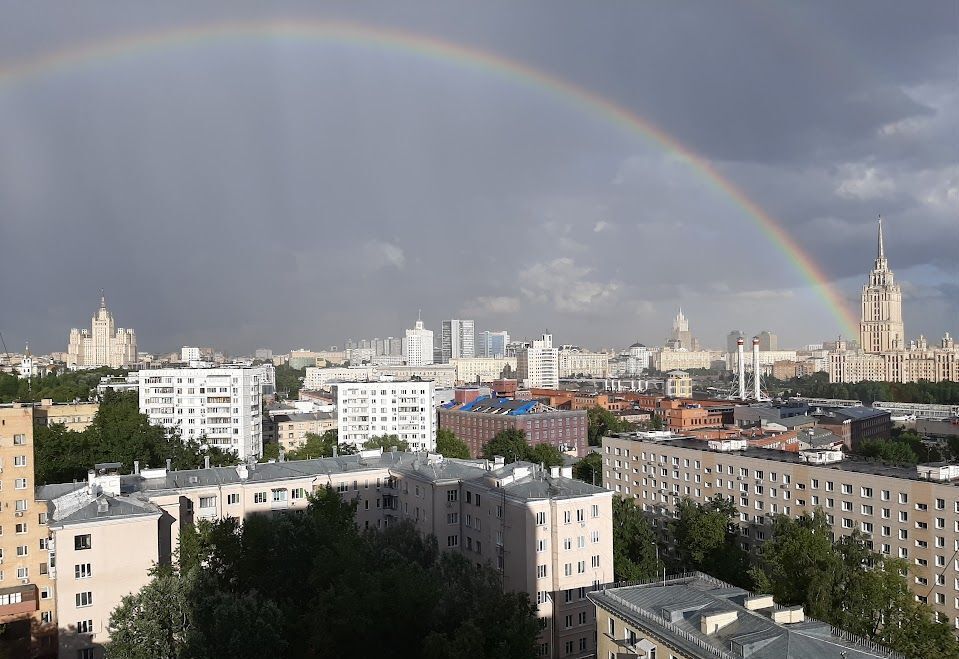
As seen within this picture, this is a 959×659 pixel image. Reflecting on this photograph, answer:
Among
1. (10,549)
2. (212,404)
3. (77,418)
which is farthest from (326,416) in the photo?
(10,549)

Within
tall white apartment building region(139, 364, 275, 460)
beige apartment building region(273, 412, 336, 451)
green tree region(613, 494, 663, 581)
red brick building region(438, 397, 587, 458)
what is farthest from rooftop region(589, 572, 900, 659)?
beige apartment building region(273, 412, 336, 451)

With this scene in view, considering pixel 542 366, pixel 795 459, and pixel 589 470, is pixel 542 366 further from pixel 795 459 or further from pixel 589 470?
pixel 795 459

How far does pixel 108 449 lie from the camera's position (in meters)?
33.9

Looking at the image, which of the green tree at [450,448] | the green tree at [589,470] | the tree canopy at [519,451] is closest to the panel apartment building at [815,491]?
the green tree at [589,470]

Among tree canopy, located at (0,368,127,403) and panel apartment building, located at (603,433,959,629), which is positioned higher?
tree canopy, located at (0,368,127,403)

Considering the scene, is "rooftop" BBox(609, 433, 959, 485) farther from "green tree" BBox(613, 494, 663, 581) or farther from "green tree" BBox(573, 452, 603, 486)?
"green tree" BBox(613, 494, 663, 581)

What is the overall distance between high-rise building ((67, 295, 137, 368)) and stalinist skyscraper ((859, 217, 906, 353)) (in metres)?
143

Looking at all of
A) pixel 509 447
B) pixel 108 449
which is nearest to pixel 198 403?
pixel 108 449

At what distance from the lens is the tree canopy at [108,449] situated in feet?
104

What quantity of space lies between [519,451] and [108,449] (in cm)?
2165

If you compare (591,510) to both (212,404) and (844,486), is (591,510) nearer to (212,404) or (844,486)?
(844,486)

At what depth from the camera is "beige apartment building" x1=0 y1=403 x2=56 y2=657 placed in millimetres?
18516

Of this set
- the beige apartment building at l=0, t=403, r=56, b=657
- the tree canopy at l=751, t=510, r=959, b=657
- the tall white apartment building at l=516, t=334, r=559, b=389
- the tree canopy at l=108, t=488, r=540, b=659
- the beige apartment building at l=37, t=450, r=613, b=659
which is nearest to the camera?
the tree canopy at l=108, t=488, r=540, b=659

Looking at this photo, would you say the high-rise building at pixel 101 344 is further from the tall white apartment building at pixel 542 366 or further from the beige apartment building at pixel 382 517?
the beige apartment building at pixel 382 517
